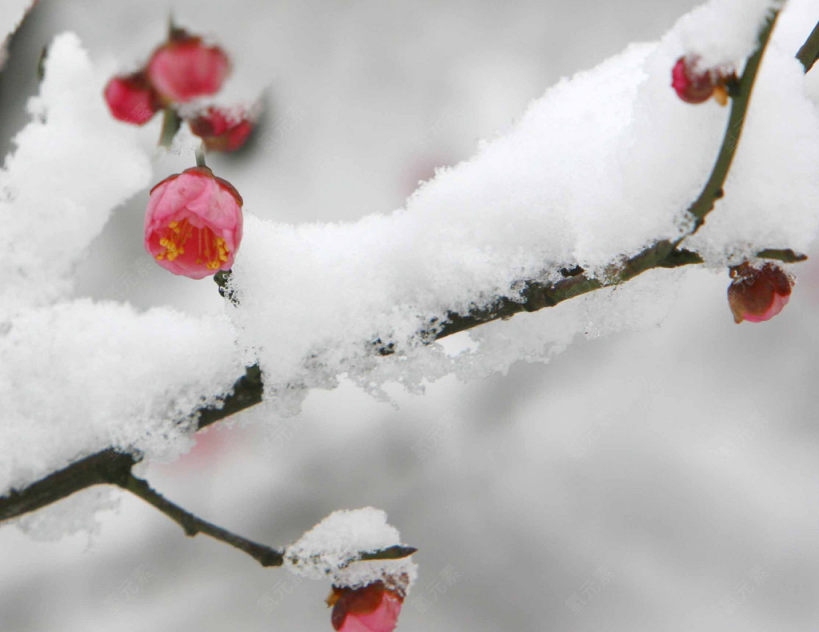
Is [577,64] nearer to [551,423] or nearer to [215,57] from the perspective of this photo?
[551,423]

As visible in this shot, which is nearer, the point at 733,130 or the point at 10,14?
the point at 733,130

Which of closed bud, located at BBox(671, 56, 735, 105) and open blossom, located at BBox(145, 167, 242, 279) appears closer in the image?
closed bud, located at BBox(671, 56, 735, 105)

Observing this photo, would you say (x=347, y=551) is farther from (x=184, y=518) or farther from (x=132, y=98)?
(x=132, y=98)

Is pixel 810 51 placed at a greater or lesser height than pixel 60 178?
lesser

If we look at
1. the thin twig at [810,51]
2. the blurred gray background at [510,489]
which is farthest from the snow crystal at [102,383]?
the blurred gray background at [510,489]

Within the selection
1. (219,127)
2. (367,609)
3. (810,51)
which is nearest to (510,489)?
(367,609)

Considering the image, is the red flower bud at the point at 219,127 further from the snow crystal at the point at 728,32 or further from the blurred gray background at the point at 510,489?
the blurred gray background at the point at 510,489

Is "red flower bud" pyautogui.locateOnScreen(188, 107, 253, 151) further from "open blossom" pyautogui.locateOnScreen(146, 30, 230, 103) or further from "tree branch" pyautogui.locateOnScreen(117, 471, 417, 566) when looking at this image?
"tree branch" pyautogui.locateOnScreen(117, 471, 417, 566)

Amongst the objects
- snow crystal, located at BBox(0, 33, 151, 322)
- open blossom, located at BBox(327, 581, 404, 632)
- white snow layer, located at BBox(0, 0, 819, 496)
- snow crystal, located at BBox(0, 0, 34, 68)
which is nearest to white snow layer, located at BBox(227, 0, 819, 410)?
white snow layer, located at BBox(0, 0, 819, 496)
